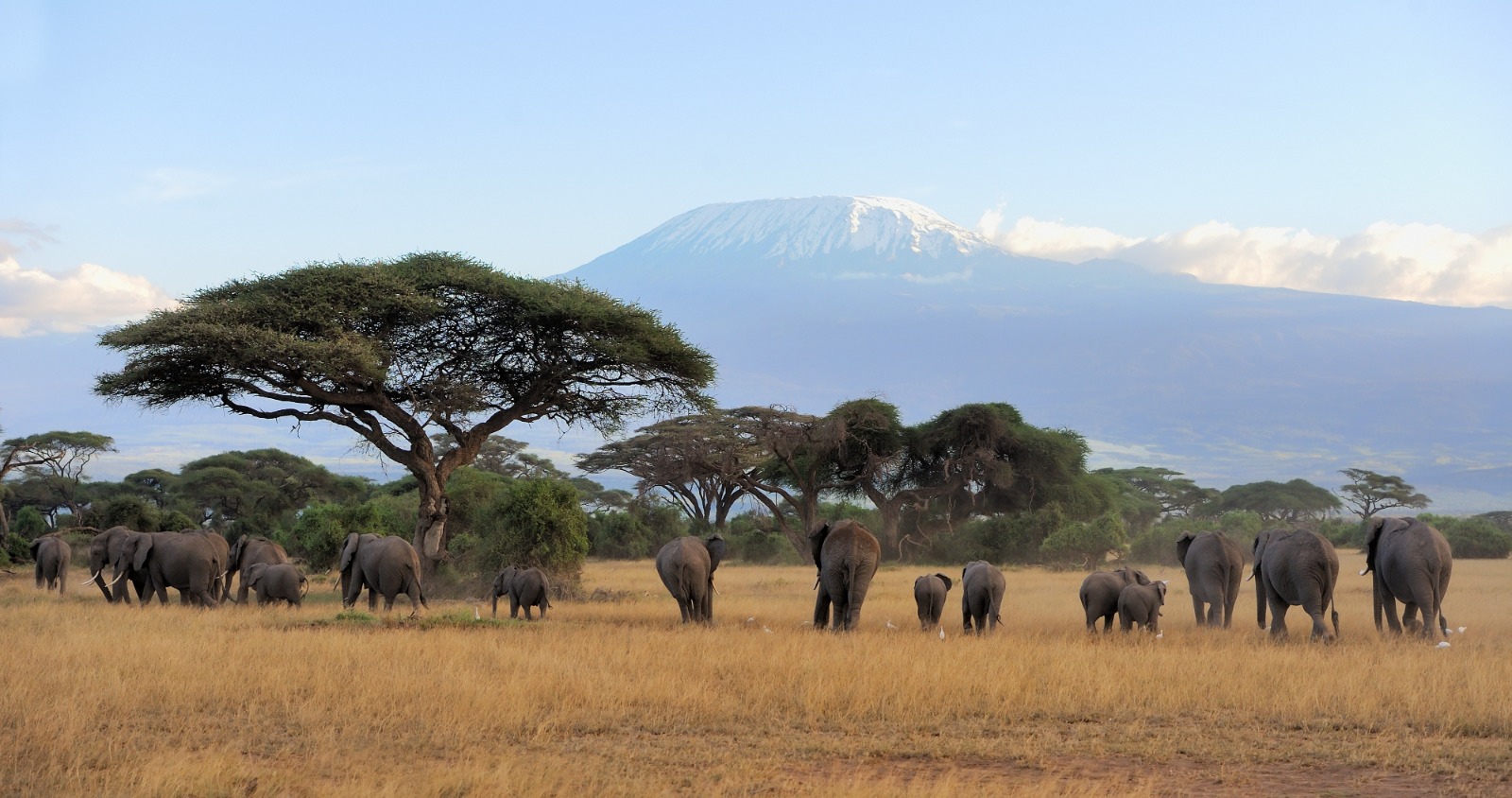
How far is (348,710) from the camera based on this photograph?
35.4ft

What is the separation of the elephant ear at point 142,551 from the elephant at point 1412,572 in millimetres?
19856

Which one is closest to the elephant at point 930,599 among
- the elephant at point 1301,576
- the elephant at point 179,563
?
the elephant at point 1301,576

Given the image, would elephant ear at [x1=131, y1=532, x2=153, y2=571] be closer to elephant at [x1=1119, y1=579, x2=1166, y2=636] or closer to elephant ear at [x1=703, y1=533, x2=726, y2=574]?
elephant ear at [x1=703, y1=533, x2=726, y2=574]

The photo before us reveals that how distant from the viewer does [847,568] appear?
1839 cm

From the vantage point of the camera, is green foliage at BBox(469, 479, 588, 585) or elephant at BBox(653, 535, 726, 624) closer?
elephant at BBox(653, 535, 726, 624)

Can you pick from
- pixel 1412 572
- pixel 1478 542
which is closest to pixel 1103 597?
pixel 1412 572

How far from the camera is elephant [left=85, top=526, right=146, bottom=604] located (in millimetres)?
23109

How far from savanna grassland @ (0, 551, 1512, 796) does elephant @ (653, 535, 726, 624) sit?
2263mm

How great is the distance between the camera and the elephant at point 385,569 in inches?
805

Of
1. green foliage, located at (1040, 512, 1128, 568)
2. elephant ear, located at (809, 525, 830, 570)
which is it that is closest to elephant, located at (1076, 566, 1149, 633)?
elephant ear, located at (809, 525, 830, 570)

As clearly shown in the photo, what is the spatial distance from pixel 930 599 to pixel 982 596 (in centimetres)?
89

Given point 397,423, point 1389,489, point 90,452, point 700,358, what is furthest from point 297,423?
point 1389,489

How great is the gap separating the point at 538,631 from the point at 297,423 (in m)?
13.1

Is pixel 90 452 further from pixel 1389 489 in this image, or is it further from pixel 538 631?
pixel 1389 489
